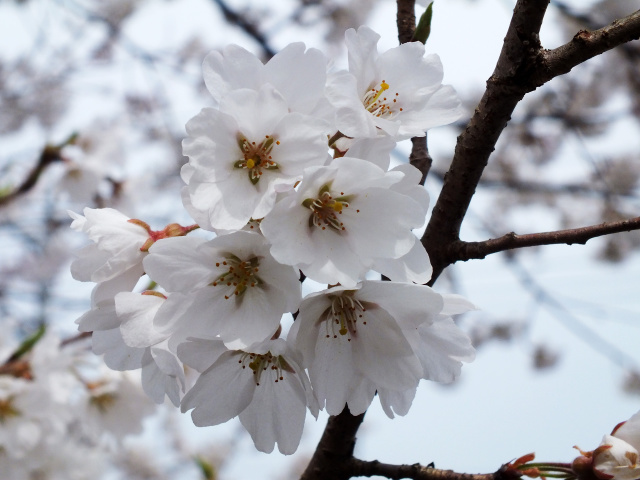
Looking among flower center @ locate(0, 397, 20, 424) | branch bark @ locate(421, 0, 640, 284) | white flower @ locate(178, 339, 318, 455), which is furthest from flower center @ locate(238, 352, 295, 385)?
flower center @ locate(0, 397, 20, 424)

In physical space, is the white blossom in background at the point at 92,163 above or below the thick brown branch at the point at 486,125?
above

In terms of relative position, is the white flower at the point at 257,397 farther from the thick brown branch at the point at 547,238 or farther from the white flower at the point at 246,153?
the thick brown branch at the point at 547,238

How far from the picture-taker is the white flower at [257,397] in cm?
98

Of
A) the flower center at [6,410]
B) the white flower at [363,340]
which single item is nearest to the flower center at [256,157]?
the white flower at [363,340]

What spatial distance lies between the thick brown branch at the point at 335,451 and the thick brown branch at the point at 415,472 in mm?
25

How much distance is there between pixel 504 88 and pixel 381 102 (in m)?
0.22

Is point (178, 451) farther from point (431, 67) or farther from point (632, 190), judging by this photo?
point (431, 67)

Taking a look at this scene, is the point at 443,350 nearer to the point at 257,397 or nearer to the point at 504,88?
the point at 257,397

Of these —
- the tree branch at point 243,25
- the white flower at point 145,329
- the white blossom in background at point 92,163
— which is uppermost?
the tree branch at point 243,25

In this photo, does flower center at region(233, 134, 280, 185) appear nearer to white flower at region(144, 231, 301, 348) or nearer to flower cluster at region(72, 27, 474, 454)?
flower cluster at region(72, 27, 474, 454)

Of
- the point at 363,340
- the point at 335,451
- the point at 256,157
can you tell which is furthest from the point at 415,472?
the point at 256,157

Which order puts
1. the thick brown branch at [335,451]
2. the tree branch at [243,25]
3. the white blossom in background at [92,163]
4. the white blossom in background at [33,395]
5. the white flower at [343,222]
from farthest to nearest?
the tree branch at [243,25]
the white blossom in background at [92,163]
the white blossom in background at [33,395]
the thick brown branch at [335,451]
the white flower at [343,222]

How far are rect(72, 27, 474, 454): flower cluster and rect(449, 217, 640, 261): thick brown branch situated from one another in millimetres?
124

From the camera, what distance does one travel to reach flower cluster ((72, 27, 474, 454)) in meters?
0.87
